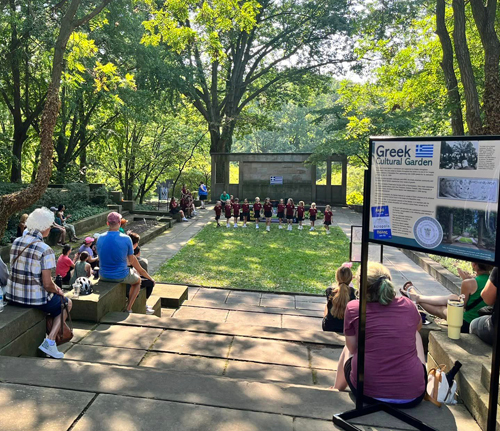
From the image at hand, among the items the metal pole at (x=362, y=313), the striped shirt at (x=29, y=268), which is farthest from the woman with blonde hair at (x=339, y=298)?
the striped shirt at (x=29, y=268)

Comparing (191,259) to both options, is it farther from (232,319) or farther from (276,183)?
(276,183)

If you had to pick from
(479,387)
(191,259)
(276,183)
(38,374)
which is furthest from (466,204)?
(276,183)

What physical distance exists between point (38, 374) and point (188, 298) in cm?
558

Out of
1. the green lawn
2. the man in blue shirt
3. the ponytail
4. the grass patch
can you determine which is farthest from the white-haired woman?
the grass patch

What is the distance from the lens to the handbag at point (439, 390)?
3.42m

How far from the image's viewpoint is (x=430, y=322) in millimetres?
5547

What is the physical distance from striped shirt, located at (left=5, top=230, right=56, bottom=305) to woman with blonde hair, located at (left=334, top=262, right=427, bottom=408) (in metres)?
3.13

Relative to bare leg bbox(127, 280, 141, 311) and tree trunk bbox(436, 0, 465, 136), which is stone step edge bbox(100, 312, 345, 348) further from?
tree trunk bbox(436, 0, 465, 136)

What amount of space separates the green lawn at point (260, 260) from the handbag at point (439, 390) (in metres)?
6.54

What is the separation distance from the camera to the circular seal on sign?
10.0ft

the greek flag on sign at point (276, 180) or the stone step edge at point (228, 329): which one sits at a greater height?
the greek flag on sign at point (276, 180)

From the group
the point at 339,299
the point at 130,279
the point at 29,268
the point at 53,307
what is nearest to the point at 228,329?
the point at 339,299

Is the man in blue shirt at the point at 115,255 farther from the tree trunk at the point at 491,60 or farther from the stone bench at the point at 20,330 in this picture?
the tree trunk at the point at 491,60

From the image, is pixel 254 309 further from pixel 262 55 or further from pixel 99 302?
pixel 262 55
